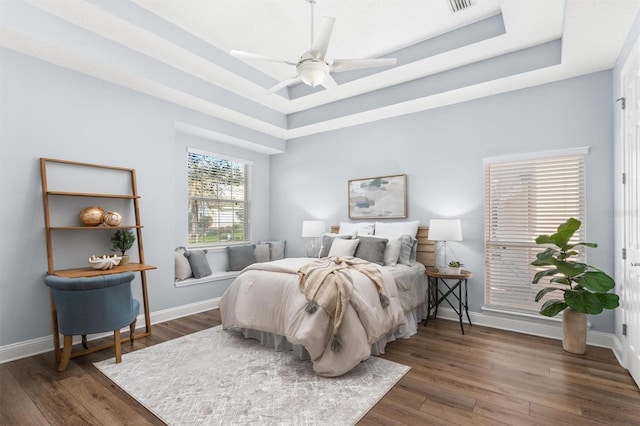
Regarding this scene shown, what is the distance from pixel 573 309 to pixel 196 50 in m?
4.54

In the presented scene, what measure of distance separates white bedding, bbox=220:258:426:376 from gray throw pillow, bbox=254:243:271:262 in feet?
5.99

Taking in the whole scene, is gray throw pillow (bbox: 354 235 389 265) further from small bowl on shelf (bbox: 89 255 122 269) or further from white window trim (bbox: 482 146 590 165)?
small bowl on shelf (bbox: 89 255 122 269)

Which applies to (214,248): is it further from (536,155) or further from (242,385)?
(536,155)

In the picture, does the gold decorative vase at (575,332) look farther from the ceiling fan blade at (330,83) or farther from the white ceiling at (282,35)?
the ceiling fan blade at (330,83)

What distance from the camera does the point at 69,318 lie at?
2.62m

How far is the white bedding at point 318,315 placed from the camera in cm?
260

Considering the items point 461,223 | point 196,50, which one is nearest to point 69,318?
point 196,50

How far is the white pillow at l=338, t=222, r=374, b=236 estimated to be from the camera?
4.62 meters

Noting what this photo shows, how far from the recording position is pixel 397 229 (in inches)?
175

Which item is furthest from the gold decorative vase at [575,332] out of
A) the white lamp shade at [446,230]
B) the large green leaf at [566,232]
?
the white lamp shade at [446,230]

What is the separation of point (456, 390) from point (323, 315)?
1.12 metres

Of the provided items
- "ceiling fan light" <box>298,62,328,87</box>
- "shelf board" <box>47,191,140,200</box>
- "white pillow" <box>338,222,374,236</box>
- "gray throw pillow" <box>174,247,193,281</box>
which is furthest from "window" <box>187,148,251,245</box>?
"ceiling fan light" <box>298,62,328,87</box>

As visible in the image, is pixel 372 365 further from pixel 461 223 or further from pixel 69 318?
pixel 69 318

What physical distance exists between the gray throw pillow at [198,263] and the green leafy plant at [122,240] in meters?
1.09
